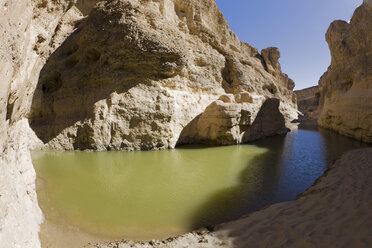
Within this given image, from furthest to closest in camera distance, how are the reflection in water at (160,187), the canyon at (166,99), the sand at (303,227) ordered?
the reflection in water at (160,187)
the canyon at (166,99)
the sand at (303,227)

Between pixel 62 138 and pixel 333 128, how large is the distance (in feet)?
61.8

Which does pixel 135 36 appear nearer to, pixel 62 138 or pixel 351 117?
pixel 62 138

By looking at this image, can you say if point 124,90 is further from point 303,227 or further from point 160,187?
→ point 303,227

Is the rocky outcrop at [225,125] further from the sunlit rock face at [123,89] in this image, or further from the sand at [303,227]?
the sand at [303,227]

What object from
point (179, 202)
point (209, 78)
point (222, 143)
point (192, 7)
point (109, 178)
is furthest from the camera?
point (192, 7)

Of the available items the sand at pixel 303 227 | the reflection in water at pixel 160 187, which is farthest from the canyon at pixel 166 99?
the reflection in water at pixel 160 187

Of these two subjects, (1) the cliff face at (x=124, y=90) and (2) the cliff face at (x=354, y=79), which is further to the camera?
(2) the cliff face at (x=354, y=79)

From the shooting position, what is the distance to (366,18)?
39.0 ft

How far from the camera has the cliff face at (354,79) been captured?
34.0ft

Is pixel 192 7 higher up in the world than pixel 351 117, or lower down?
higher up

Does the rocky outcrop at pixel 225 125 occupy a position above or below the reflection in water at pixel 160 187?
above

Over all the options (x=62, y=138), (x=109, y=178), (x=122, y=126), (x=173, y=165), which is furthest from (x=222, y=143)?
(x=62, y=138)

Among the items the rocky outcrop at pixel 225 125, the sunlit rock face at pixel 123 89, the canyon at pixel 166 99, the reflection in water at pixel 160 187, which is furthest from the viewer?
the rocky outcrop at pixel 225 125

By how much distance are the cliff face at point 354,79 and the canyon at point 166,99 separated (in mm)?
71
